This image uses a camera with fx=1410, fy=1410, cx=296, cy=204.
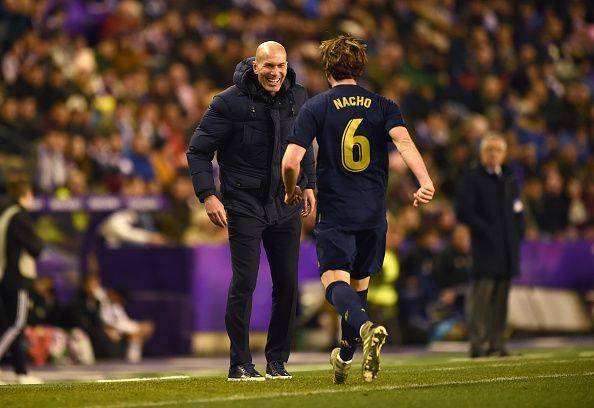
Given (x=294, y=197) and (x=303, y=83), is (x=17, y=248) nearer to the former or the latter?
(x=294, y=197)

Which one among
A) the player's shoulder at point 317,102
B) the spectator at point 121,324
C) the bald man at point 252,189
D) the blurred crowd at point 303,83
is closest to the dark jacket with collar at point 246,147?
the bald man at point 252,189

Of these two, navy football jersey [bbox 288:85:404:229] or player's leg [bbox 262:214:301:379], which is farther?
player's leg [bbox 262:214:301:379]

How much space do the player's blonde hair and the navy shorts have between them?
948 millimetres

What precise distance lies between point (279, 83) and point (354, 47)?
3.07 ft

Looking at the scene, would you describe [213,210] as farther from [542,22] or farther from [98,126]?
[542,22]

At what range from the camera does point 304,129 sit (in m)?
8.54

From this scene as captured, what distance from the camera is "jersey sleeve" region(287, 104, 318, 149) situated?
8516 millimetres

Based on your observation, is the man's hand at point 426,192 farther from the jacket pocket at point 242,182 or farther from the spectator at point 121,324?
the spectator at point 121,324

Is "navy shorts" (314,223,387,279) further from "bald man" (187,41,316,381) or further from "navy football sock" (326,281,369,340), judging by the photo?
"bald man" (187,41,316,381)

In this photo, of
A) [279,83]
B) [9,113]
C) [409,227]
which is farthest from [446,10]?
[279,83]

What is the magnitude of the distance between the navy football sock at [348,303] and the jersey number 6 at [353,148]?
0.72 m

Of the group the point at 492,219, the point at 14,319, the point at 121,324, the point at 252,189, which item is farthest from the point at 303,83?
the point at 252,189

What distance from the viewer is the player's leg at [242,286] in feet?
30.6

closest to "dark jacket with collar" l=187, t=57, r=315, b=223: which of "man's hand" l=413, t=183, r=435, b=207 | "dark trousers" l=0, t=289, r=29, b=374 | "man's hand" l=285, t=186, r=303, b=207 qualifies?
"man's hand" l=285, t=186, r=303, b=207
